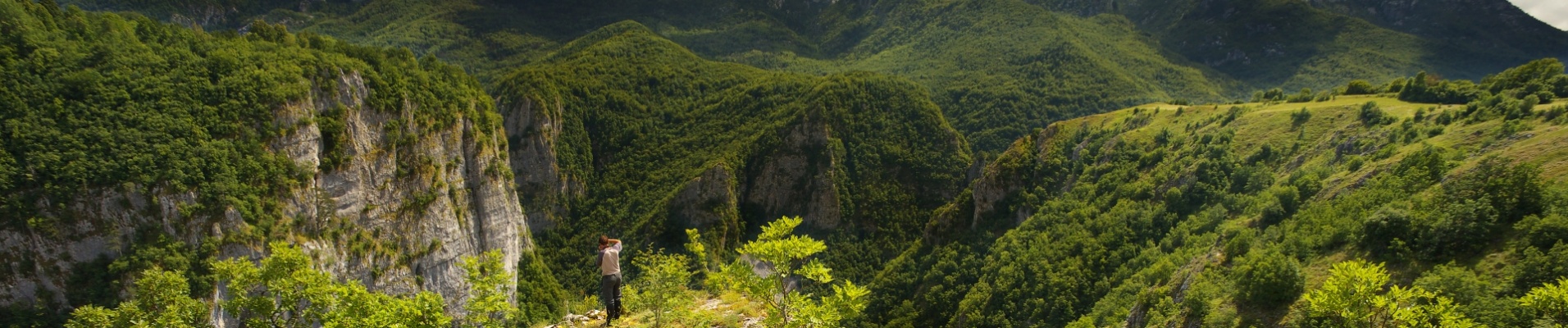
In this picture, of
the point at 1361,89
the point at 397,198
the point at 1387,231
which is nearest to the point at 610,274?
the point at 1387,231

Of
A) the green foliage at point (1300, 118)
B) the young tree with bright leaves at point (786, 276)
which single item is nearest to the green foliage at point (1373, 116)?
the green foliage at point (1300, 118)

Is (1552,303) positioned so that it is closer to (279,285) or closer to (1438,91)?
(279,285)

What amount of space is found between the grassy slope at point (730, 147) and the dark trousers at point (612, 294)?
84.7m

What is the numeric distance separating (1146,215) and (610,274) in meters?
60.3

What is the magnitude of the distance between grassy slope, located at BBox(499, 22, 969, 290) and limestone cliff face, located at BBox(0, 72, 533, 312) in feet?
91.5

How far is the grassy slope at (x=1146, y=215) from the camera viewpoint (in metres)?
32.5

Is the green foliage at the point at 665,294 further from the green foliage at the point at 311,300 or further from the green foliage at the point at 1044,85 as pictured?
the green foliage at the point at 1044,85

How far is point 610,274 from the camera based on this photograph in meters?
20.6

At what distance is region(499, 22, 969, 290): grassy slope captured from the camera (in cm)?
11488

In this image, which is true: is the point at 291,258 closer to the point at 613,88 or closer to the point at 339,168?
the point at 339,168

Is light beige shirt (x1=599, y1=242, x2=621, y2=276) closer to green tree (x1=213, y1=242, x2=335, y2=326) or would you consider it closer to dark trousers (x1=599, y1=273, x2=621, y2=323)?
dark trousers (x1=599, y1=273, x2=621, y2=323)

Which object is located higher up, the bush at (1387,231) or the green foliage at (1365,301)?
the green foliage at (1365,301)

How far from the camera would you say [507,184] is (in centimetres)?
9631

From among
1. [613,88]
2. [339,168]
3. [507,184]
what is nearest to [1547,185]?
[339,168]
